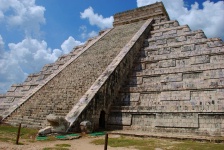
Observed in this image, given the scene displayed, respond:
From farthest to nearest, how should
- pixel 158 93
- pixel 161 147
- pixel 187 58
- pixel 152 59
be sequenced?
pixel 152 59 → pixel 187 58 → pixel 158 93 → pixel 161 147

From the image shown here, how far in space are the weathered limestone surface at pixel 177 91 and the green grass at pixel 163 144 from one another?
145cm

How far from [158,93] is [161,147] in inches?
167

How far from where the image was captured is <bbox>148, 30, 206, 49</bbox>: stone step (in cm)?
1372

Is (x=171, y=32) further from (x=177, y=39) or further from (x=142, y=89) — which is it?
(x=142, y=89)

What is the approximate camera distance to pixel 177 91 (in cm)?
1029

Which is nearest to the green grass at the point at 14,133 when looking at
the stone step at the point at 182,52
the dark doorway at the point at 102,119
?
the dark doorway at the point at 102,119

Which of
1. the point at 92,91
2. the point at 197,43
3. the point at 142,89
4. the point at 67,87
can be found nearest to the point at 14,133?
the point at 92,91

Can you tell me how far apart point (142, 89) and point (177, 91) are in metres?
1.71

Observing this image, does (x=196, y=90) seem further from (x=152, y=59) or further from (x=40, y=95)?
(x=40, y=95)

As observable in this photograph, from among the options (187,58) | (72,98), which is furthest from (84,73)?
(187,58)

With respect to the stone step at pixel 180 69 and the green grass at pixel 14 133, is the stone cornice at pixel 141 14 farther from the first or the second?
the green grass at pixel 14 133

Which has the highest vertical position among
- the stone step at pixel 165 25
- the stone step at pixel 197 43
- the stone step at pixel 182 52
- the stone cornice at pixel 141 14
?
the stone cornice at pixel 141 14

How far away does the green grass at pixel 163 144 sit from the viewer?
6582 mm

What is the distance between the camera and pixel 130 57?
13531 mm
